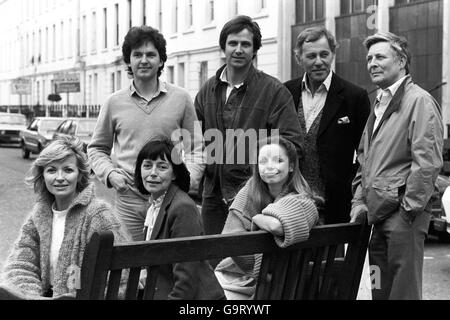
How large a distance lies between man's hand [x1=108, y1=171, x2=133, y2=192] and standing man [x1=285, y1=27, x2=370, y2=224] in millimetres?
1138

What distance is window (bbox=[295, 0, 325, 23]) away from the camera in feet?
90.9

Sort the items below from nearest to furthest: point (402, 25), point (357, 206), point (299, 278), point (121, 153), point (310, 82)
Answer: point (299, 278) → point (357, 206) → point (121, 153) → point (310, 82) → point (402, 25)

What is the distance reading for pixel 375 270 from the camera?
4402 mm

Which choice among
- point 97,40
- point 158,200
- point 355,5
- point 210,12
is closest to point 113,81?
point 97,40

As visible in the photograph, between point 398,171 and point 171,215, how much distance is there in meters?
1.28

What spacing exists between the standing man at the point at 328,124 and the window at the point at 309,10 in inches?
898

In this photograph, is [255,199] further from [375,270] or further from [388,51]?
[388,51]

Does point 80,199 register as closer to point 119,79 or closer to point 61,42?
point 119,79

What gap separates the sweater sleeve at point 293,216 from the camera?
342 centimetres

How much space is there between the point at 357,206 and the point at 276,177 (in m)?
0.55

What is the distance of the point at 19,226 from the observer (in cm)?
1338

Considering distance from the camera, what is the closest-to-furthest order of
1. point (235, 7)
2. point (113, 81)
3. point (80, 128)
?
point (80, 128) < point (235, 7) < point (113, 81)

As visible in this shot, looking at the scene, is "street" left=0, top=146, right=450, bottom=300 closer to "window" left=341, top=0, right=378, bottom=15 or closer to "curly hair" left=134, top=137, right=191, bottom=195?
"curly hair" left=134, top=137, right=191, bottom=195
